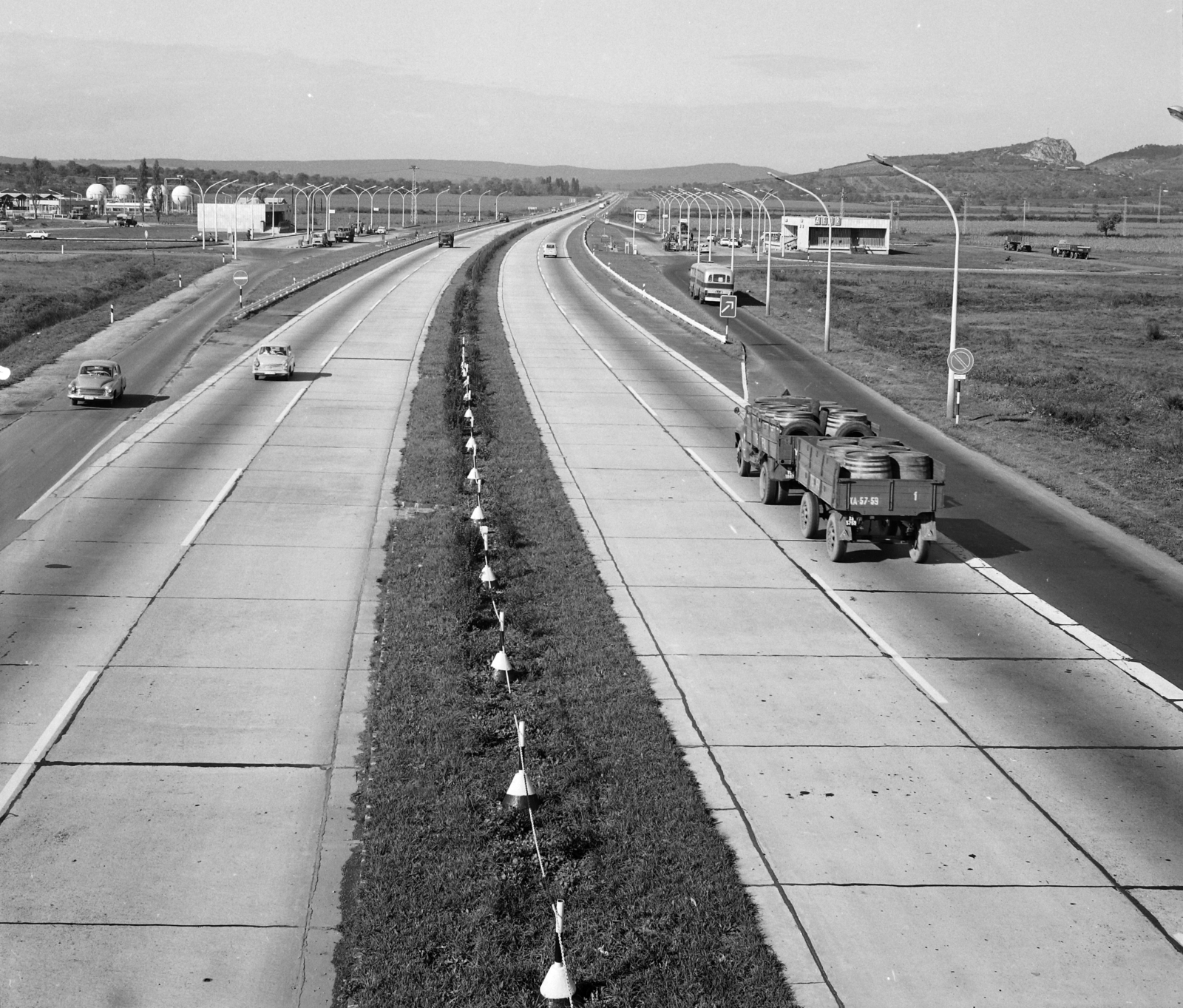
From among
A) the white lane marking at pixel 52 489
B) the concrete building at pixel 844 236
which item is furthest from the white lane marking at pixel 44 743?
the concrete building at pixel 844 236

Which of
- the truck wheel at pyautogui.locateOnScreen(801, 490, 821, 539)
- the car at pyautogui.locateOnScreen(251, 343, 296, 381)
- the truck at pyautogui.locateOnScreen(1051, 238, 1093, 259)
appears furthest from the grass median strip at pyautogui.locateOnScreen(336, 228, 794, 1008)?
the truck at pyautogui.locateOnScreen(1051, 238, 1093, 259)

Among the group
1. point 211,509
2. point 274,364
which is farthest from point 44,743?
point 274,364

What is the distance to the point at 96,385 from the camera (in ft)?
128

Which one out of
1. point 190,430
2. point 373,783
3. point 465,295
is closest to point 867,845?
point 373,783

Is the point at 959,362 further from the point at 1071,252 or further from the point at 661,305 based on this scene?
the point at 1071,252

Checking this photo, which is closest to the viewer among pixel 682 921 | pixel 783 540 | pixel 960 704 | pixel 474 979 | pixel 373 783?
pixel 474 979

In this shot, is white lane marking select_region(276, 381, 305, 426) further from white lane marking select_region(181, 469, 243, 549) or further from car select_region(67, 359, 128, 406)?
white lane marking select_region(181, 469, 243, 549)

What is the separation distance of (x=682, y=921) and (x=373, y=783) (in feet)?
13.1

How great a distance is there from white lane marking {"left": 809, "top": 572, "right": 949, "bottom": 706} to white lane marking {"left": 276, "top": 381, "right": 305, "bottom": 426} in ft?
64.3

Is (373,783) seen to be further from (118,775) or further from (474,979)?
(474,979)

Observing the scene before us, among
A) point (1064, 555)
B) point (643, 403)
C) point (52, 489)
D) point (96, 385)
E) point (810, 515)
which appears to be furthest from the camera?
point (643, 403)

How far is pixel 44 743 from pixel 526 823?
574cm

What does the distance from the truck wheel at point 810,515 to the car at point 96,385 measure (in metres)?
23.5

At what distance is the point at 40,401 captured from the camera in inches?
1586
